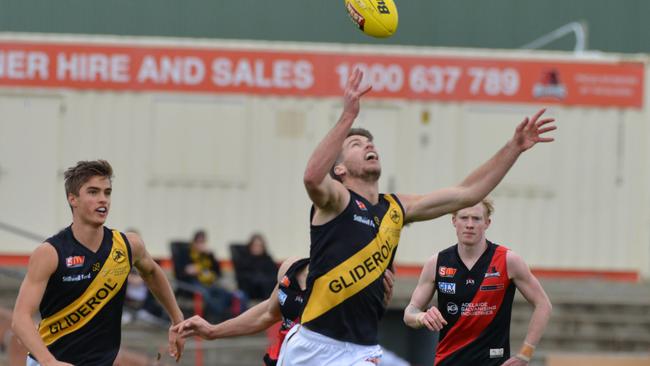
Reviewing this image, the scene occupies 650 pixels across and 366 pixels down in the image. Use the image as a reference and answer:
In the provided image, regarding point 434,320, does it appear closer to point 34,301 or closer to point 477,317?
point 477,317

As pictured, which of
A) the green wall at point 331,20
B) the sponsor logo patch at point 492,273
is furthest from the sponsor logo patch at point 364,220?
the green wall at point 331,20

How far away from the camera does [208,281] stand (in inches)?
698

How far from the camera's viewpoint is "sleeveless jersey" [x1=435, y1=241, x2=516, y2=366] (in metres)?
8.88

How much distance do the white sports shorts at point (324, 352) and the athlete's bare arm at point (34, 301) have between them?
4.27 ft

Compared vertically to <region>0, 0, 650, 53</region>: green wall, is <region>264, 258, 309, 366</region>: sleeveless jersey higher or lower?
lower

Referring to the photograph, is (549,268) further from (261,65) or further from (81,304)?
(81,304)

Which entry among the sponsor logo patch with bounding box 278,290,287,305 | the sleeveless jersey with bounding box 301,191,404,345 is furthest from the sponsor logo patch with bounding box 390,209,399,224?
the sponsor logo patch with bounding box 278,290,287,305

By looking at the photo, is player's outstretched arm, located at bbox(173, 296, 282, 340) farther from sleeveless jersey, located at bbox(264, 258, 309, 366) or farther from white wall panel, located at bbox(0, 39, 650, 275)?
white wall panel, located at bbox(0, 39, 650, 275)

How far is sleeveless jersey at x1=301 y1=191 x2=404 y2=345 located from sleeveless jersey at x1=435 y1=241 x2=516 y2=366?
1436mm

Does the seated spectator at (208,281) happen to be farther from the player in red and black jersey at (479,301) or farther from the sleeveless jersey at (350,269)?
the sleeveless jersey at (350,269)

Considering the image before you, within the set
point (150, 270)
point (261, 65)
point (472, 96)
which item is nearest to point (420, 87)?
point (472, 96)

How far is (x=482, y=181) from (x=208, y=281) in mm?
10539

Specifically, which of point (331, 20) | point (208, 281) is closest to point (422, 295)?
point (208, 281)

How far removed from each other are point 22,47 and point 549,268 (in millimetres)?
8220
